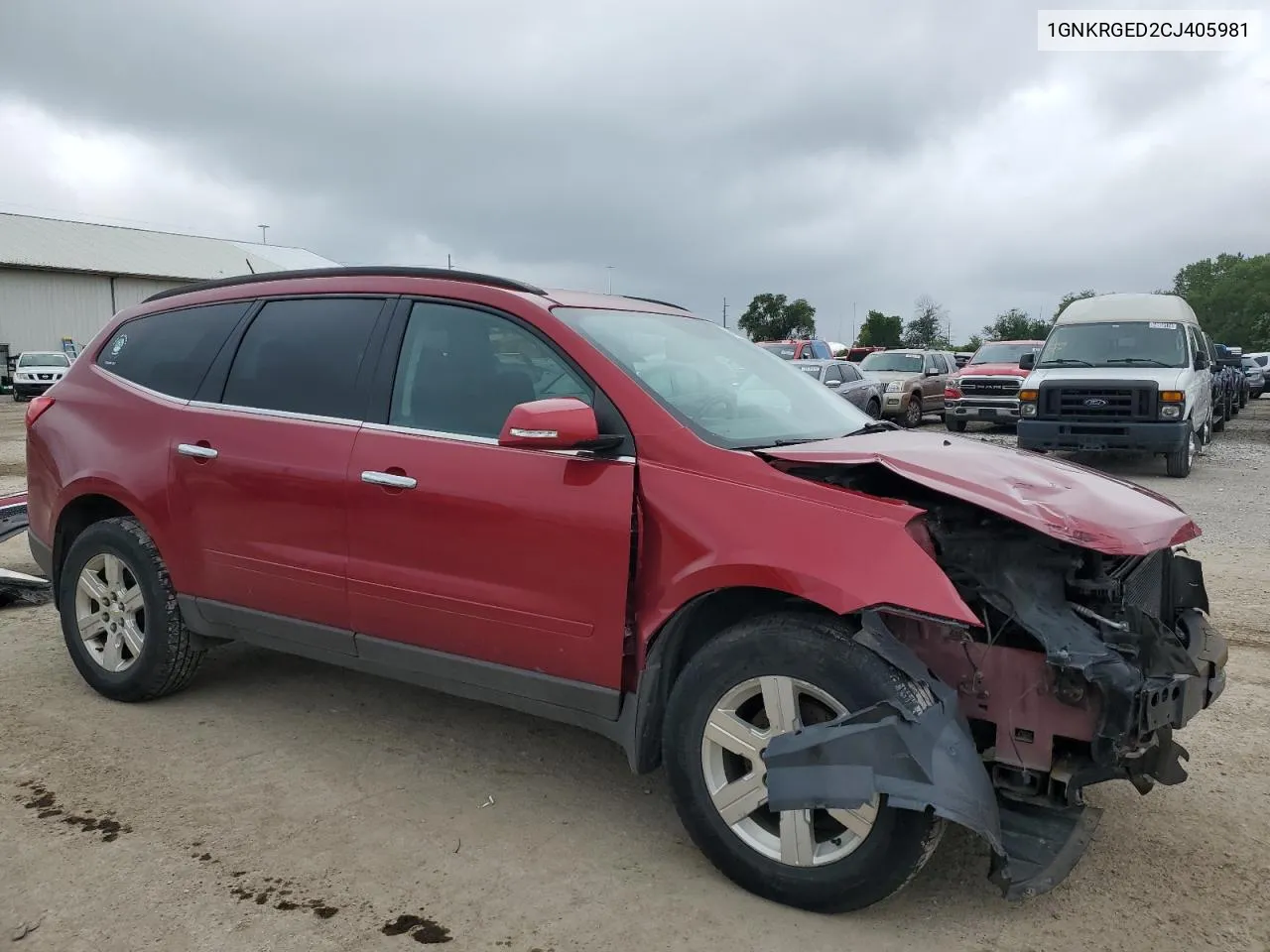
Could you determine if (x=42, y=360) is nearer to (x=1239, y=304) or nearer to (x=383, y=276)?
(x=383, y=276)

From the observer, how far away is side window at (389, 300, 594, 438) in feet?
11.0

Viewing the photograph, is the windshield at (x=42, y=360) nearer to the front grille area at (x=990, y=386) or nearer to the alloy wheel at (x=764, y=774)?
the front grille area at (x=990, y=386)

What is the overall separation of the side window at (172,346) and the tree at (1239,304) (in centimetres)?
7953

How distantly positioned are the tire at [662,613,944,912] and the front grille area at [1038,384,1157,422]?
1098 cm

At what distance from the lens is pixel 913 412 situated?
21578 mm

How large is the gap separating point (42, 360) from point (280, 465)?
36573 millimetres

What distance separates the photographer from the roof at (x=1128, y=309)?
13625mm

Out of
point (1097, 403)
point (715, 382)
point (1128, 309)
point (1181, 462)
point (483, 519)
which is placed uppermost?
point (1128, 309)

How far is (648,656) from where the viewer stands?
298 centimetres

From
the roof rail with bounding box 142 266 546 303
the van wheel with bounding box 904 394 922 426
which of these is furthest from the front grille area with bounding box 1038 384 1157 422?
the roof rail with bounding box 142 266 546 303

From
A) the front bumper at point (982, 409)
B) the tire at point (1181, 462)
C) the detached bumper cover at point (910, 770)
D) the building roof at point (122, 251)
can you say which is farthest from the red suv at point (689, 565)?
the building roof at point (122, 251)

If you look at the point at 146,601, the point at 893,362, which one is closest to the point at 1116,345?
the point at 893,362

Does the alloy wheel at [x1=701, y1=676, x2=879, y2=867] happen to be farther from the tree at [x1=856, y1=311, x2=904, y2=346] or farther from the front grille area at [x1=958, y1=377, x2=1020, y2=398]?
the tree at [x1=856, y1=311, x2=904, y2=346]

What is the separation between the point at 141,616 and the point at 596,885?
2.61 metres
